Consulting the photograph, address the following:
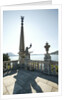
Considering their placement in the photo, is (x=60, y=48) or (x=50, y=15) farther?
(x=50, y=15)

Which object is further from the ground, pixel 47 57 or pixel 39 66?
pixel 47 57

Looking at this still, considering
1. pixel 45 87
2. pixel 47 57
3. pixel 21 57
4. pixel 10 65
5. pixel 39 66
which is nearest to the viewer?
pixel 45 87

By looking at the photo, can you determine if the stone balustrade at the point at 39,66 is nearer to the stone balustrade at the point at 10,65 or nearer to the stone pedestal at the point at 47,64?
the stone pedestal at the point at 47,64

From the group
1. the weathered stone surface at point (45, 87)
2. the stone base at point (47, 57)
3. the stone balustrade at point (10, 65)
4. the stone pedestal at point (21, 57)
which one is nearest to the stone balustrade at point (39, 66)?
the stone base at point (47, 57)

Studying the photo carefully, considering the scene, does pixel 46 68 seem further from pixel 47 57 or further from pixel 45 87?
pixel 45 87

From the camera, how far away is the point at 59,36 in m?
1.28

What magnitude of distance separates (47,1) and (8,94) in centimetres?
169

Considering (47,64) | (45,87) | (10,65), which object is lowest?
(45,87)

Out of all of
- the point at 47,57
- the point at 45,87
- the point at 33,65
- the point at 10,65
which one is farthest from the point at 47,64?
the point at 10,65

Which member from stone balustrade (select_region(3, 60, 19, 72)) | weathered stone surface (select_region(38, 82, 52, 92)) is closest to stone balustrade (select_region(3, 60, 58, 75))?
stone balustrade (select_region(3, 60, 19, 72))

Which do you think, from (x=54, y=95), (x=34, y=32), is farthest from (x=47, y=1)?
(x=54, y=95)

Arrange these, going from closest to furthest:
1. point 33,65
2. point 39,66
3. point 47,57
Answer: point 47,57
point 39,66
point 33,65

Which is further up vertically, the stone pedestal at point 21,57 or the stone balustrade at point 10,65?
the stone pedestal at point 21,57

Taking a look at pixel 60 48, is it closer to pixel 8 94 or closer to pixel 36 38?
pixel 36 38
